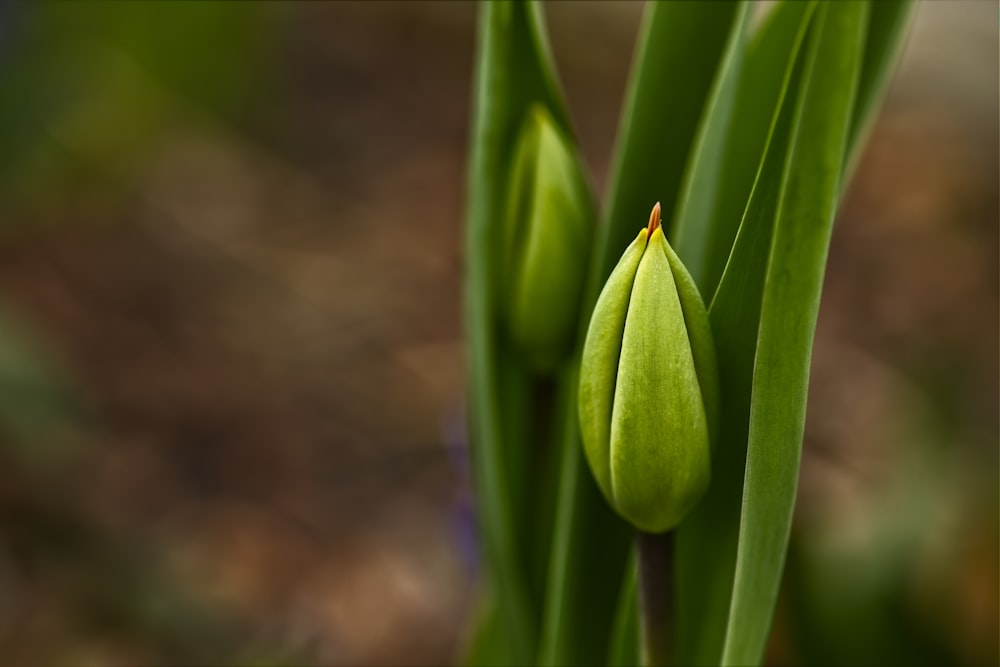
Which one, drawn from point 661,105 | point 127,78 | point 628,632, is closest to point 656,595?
point 628,632

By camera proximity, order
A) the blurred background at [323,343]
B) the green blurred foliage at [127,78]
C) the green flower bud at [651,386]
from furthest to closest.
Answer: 1. the green blurred foliage at [127,78]
2. the blurred background at [323,343]
3. the green flower bud at [651,386]

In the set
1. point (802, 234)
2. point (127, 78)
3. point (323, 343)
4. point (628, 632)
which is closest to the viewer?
point (802, 234)

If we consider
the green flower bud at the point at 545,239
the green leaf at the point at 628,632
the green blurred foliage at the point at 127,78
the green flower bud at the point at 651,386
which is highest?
the green blurred foliage at the point at 127,78

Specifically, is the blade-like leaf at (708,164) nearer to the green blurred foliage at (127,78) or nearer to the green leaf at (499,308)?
the green leaf at (499,308)

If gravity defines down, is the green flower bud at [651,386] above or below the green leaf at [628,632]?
above

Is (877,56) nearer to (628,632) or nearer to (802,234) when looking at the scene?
(802,234)

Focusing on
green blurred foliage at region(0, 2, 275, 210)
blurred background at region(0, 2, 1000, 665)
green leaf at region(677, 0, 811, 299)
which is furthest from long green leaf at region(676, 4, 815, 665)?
green blurred foliage at region(0, 2, 275, 210)

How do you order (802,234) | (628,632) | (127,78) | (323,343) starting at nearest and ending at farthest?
(802,234)
(628,632)
(323,343)
(127,78)

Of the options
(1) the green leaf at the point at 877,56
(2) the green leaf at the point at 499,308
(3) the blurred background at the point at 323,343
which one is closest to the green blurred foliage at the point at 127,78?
(3) the blurred background at the point at 323,343
